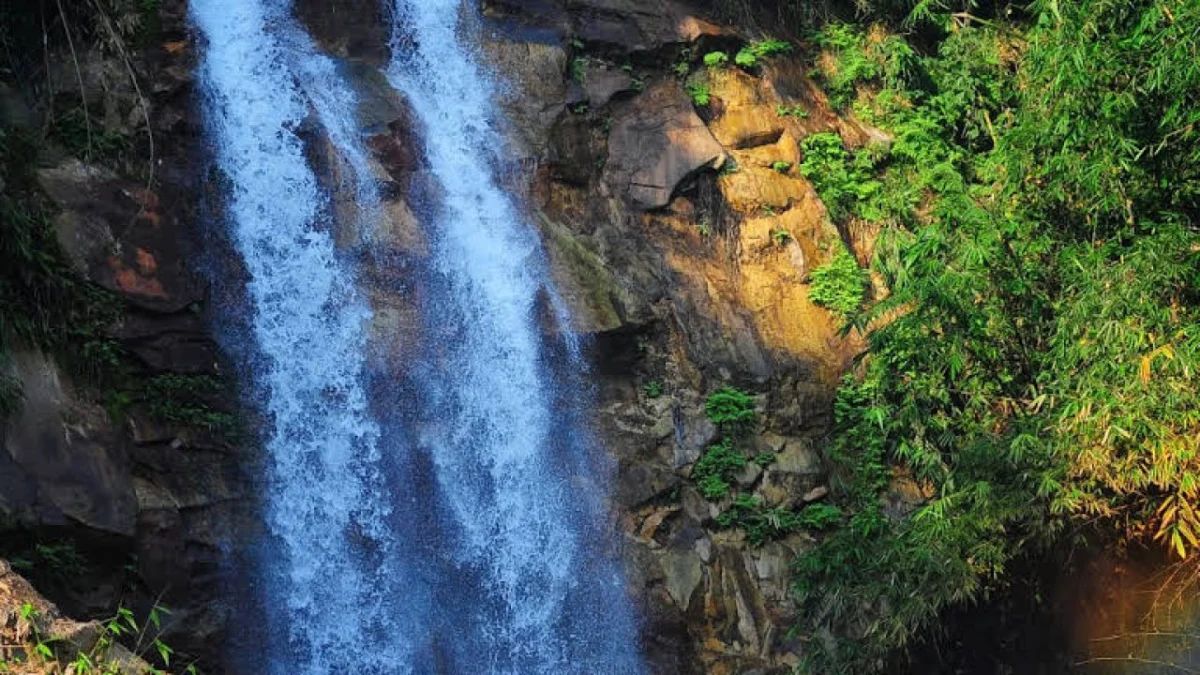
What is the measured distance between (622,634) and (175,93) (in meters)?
7.46

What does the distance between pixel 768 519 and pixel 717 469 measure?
0.76 metres

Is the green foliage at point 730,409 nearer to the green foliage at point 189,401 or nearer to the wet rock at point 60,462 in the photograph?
the green foliage at point 189,401

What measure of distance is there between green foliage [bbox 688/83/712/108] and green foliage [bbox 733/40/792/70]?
2.22ft

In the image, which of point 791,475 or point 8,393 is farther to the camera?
point 791,475

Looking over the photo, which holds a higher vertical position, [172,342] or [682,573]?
[172,342]

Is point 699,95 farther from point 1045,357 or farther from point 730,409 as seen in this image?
point 1045,357

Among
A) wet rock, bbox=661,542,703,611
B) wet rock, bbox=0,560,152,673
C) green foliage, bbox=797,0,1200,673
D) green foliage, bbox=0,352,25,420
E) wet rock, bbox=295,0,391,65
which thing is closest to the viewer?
wet rock, bbox=0,560,152,673

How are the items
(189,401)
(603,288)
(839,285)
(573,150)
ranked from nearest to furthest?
(189,401) → (603,288) → (839,285) → (573,150)

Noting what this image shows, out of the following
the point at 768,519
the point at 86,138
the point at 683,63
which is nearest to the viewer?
the point at 86,138

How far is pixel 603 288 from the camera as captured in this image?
1309cm

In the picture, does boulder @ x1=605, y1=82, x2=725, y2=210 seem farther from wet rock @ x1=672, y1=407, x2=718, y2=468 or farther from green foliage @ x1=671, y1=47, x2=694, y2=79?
wet rock @ x1=672, y1=407, x2=718, y2=468

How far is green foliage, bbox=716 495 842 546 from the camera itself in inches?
479

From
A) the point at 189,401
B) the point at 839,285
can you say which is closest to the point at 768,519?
the point at 839,285

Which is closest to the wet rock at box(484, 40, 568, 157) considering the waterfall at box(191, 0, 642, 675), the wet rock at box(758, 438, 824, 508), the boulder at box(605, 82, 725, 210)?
the waterfall at box(191, 0, 642, 675)
